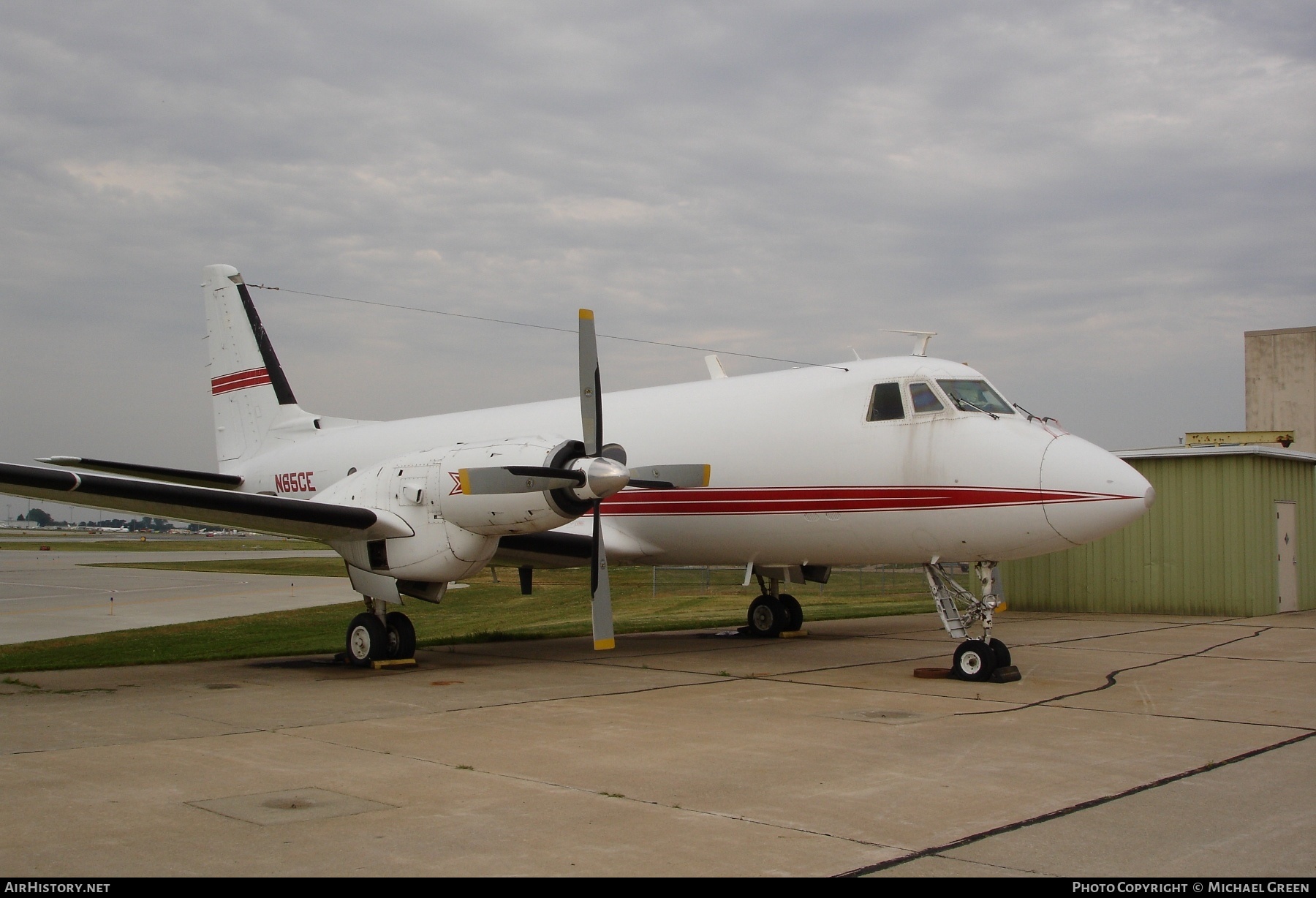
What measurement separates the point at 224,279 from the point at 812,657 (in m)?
12.7

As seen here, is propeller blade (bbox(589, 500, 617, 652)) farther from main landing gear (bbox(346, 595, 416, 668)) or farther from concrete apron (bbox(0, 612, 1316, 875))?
main landing gear (bbox(346, 595, 416, 668))

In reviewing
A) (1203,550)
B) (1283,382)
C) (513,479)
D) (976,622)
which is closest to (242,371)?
(513,479)

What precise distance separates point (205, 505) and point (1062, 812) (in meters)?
9.41

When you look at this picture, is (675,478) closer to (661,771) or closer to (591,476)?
(591,476)

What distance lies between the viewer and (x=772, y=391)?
14.0m

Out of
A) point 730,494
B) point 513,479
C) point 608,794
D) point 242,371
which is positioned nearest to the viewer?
point 608,794

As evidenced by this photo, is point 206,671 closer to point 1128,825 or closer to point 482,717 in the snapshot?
point 482,717

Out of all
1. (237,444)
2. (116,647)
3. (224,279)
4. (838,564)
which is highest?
(224,279)

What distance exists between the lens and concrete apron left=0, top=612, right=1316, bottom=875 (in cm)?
534

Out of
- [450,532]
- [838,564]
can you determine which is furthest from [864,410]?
[450,532]

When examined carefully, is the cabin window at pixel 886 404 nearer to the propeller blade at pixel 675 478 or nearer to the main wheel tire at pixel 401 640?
the propeller blade at pixel 675 478

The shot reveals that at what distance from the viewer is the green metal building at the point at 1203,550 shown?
807 inches

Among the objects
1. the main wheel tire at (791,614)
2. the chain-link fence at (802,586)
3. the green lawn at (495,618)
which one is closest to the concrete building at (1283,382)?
the chain-link fence at (802,586)

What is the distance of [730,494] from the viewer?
45.3 ft
